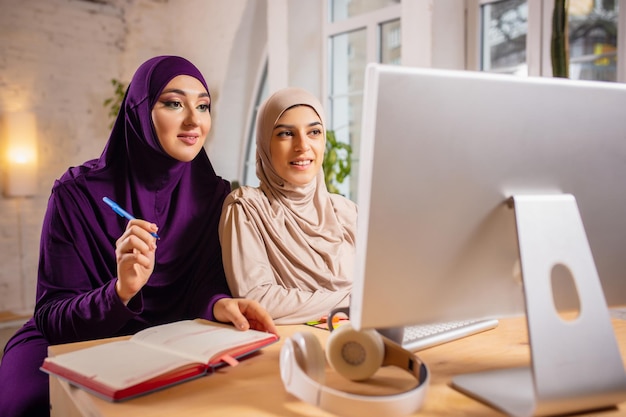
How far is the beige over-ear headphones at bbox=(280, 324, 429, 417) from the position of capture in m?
0.71

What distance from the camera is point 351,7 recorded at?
4066 millimetres

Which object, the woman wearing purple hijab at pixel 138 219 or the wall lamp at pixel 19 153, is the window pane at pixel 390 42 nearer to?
the woman wearing purple hijab at pixel 138 219

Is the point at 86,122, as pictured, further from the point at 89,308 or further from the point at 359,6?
the point at 89,308

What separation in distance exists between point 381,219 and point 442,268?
0.39 feet

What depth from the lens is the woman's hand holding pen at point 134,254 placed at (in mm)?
1082

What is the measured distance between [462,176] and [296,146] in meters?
0.87

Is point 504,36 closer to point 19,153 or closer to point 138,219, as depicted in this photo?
point 138,219

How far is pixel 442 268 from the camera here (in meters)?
0.73

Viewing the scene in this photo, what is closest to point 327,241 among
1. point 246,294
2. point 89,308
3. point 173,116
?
point 246,294

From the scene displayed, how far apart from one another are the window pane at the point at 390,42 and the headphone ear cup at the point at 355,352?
2941 millimetres

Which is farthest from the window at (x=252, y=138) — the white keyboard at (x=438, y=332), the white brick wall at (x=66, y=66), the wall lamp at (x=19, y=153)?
the white keyboard at (x=438, y=332)

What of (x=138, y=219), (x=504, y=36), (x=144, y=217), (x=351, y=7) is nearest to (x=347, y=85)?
(x=351, y=7)

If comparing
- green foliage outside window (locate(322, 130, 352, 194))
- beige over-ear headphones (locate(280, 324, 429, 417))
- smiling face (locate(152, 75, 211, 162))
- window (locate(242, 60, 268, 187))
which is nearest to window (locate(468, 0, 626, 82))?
green foliage outside window (locate(322, 130, 352, 194))

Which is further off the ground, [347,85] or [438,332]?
[347,85]
